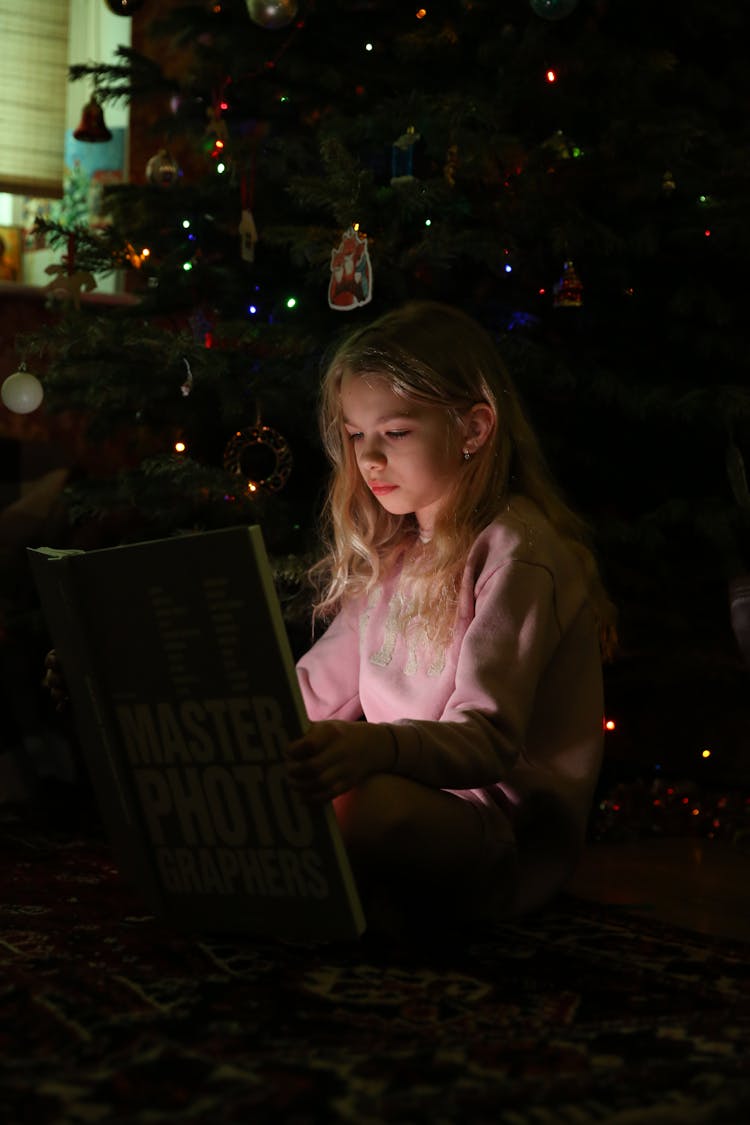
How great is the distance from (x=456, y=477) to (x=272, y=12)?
0.82m

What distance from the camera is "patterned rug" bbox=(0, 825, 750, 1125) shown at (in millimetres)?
726

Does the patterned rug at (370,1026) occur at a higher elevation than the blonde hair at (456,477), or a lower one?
lower

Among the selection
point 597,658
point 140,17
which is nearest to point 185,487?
point 597,658

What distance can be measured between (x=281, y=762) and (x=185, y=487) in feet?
2.86

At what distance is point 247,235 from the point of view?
1886 mm

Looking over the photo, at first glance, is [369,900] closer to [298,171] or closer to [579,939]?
[579,939]

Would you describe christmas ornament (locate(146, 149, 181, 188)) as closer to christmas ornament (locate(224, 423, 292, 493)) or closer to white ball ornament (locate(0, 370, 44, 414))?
white ball ornament (locate(0, 370, 44, 414))

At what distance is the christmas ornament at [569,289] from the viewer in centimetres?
177

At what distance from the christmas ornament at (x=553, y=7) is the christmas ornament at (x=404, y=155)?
0.23 m

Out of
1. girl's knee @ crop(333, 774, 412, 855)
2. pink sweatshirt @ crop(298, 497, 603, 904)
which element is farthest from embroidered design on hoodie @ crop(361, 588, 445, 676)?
girl's knee @ crop(333, 774, 412, 855)

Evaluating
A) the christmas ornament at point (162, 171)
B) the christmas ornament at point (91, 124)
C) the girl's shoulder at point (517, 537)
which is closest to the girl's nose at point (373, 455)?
the girl's shoulder at point (517, 537)

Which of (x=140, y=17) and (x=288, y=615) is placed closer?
(x=288, y=615)

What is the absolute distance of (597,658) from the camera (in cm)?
134

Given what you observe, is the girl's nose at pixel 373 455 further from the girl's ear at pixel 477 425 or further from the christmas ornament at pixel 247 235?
the christmas ornament at pixel 247 235
